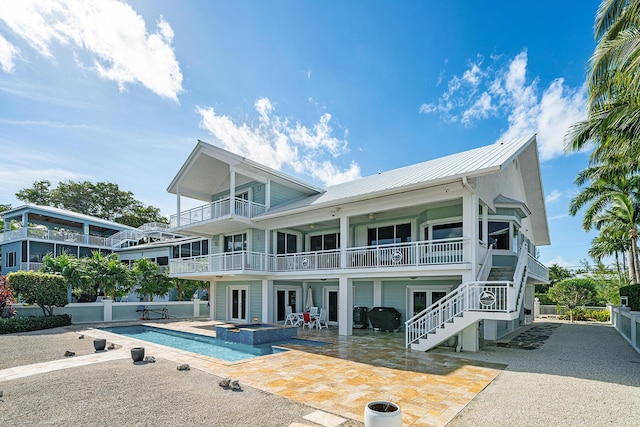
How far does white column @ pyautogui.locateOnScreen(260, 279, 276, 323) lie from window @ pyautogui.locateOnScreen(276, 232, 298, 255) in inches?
68.9

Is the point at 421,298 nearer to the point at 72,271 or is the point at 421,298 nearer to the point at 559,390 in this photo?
the point at 559,390

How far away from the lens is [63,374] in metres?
8.04

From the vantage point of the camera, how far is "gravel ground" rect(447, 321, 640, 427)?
5527mm

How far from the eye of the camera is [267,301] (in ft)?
57.4

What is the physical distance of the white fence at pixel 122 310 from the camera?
1816 centimetres

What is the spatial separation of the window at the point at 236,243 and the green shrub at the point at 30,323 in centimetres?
867

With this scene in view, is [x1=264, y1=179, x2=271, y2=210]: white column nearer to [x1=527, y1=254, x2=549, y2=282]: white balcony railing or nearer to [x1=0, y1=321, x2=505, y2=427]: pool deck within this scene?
[x1=0, y1=321, x2=505, y2=427]: pool deck

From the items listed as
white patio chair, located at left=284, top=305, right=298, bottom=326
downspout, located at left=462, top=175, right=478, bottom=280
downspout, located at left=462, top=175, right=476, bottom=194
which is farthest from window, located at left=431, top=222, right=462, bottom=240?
white patio chair, located at left=284, top=305, right=298, bottom=326

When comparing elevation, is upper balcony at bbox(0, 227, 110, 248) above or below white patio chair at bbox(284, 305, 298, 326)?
above

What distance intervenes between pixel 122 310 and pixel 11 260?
17.0 metres

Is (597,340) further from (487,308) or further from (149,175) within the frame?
(149,175)

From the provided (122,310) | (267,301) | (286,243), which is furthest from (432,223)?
(122,310)

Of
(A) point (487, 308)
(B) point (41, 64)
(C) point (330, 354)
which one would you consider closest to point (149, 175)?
(B) point (41, 64)

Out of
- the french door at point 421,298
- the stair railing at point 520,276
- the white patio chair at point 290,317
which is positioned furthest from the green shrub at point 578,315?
the white patio chair at point 290,317
